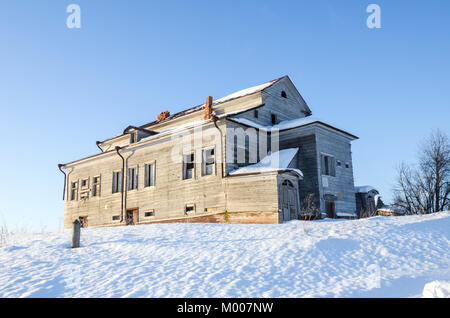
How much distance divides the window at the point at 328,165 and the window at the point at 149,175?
10.4 meters

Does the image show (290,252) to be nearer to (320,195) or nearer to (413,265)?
(413,265)

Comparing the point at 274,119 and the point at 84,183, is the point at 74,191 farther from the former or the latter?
the point at 274,119

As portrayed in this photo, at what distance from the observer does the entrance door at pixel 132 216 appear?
25403 millimetres

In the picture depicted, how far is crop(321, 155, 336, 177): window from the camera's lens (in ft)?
75.8

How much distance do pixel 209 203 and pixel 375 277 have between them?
12.6 metres

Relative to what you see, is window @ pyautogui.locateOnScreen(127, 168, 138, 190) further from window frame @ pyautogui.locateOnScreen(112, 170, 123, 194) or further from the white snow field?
the white snow field

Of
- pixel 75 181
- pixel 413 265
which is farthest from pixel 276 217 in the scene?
pixel 75 181

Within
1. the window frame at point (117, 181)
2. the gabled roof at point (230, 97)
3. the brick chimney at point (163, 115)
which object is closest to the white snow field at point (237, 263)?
the window frame at point (117, 181)

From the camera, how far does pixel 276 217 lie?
18312 mm

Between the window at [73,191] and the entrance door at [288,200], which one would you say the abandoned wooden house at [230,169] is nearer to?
the entrance door at [288,200]

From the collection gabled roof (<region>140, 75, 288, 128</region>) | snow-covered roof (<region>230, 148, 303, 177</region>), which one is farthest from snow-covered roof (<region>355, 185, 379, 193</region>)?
gabled roof (<region>140, 75, 288, 128</region>)

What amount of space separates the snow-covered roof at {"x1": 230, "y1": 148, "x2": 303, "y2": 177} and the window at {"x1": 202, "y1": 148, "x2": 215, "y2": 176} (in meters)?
1.83

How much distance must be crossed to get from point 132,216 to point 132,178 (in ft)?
8.27
